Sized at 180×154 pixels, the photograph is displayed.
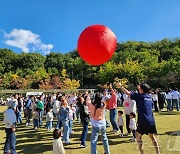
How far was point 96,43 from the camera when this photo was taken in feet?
22.7

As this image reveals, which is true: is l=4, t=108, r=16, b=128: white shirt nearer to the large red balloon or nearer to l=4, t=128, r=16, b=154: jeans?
l=4, t=128, r=16, b=154: jeans

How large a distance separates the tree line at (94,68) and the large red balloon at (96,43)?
39185 mm

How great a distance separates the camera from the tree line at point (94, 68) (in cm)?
5272

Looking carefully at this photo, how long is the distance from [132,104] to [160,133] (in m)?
1.85

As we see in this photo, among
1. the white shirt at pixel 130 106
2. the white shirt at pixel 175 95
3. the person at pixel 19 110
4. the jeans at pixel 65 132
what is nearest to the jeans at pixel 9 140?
the jeans at pixel 65 132

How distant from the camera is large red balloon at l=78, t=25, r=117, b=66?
6.94m

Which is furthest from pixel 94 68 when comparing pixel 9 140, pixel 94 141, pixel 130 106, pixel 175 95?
pixel 94 141

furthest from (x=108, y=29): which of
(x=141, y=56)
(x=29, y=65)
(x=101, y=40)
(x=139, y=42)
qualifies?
(x=139, y=42)

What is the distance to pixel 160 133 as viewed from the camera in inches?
413

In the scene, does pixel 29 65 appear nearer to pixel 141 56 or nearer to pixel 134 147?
pixel 141 56

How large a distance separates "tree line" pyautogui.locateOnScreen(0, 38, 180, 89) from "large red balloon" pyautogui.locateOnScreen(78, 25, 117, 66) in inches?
1543

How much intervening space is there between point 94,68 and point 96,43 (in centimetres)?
5749

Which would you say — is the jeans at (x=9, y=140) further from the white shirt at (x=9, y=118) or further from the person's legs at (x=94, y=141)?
the person's legs at (x=94, y=141)

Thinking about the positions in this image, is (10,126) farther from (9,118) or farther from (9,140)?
(9,140)
